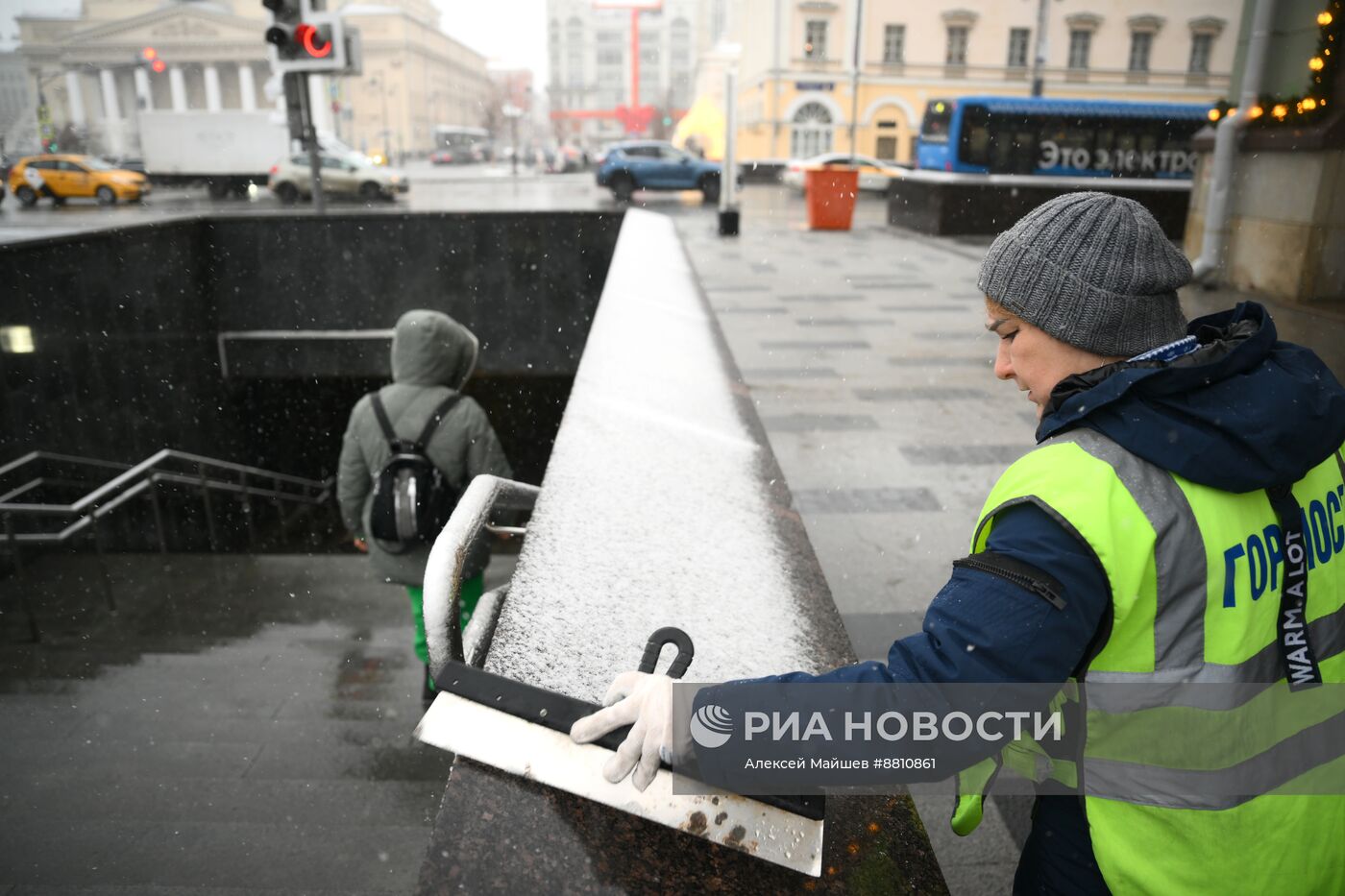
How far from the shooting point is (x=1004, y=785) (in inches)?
97.9

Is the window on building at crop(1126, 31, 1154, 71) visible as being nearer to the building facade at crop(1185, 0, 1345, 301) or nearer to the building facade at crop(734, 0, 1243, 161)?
the building facade at crop(734, 0, 1243, 161)

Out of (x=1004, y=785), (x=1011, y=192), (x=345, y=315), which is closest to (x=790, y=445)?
(x=1004, y=785)

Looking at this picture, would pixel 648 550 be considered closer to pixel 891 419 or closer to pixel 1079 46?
pixel 891 419

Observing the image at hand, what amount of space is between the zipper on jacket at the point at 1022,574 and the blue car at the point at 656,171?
2468cm

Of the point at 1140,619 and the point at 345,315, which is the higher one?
the point at 1140,619

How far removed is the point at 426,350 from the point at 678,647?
2.97m

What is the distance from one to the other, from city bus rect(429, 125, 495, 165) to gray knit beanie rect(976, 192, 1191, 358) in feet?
194

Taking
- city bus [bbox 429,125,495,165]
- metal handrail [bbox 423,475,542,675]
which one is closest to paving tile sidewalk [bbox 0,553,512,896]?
metal handrail [bbox 423,475,542,675]

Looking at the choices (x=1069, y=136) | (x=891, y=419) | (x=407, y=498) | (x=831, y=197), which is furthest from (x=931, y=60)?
(x=407, y=498)

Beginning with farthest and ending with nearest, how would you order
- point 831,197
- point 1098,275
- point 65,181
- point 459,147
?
point 459,147 < point 65,181 < point 831,197 < point 1098,275

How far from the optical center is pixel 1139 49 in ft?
106

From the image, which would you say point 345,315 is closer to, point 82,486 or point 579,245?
point 579,245

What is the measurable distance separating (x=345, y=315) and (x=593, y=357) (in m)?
11.1

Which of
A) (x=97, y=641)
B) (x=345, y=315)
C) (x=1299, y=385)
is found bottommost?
(x=97, y=641)
